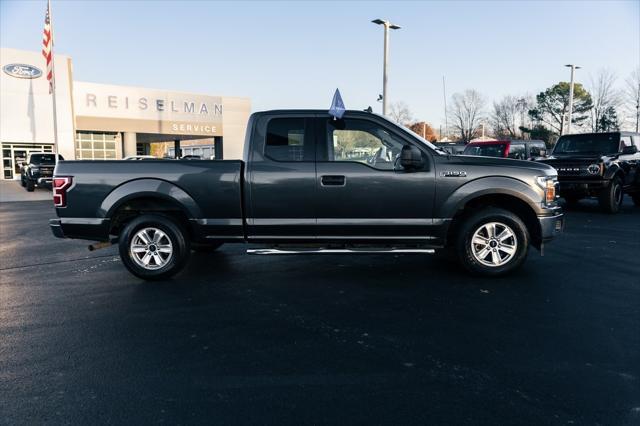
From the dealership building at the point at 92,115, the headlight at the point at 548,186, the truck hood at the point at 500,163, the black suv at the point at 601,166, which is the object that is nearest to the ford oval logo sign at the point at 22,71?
the dealership building at the point at 92,115

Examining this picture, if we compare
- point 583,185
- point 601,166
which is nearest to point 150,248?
point 583,185

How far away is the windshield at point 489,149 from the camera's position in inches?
720

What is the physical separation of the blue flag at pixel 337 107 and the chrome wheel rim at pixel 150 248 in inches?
99.9

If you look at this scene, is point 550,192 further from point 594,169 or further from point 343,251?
point 594,169

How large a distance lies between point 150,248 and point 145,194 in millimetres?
670

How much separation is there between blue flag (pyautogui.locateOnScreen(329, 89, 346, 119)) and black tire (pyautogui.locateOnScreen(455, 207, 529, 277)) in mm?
2029

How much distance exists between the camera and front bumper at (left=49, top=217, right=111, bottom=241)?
5891mm

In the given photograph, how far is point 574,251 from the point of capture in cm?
775

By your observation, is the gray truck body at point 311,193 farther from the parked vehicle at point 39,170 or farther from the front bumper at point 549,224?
the parked vehicle at point 39,170

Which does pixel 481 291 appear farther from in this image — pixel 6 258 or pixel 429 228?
pixel 6 258

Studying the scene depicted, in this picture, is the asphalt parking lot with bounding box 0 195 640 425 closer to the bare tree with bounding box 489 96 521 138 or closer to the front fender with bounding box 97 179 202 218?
the front fender with bounding box 97 179 202 218

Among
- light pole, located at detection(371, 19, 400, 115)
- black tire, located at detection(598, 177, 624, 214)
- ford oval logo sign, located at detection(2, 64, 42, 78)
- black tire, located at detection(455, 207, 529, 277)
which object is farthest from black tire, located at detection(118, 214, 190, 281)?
ford oval logo sign, located at detection(2, 64, 42, 78)

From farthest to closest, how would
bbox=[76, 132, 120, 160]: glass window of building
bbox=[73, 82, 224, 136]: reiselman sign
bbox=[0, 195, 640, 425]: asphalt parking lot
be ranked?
1. bbox=[76, 132, 120, 160]: glass window of building
2. bbox=[73, 82, 224, 136]: reiselman sign
3. bbox=[0, 195, 640, 425]: asphalt parking lot

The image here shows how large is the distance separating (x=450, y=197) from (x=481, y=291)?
1.15 metres
